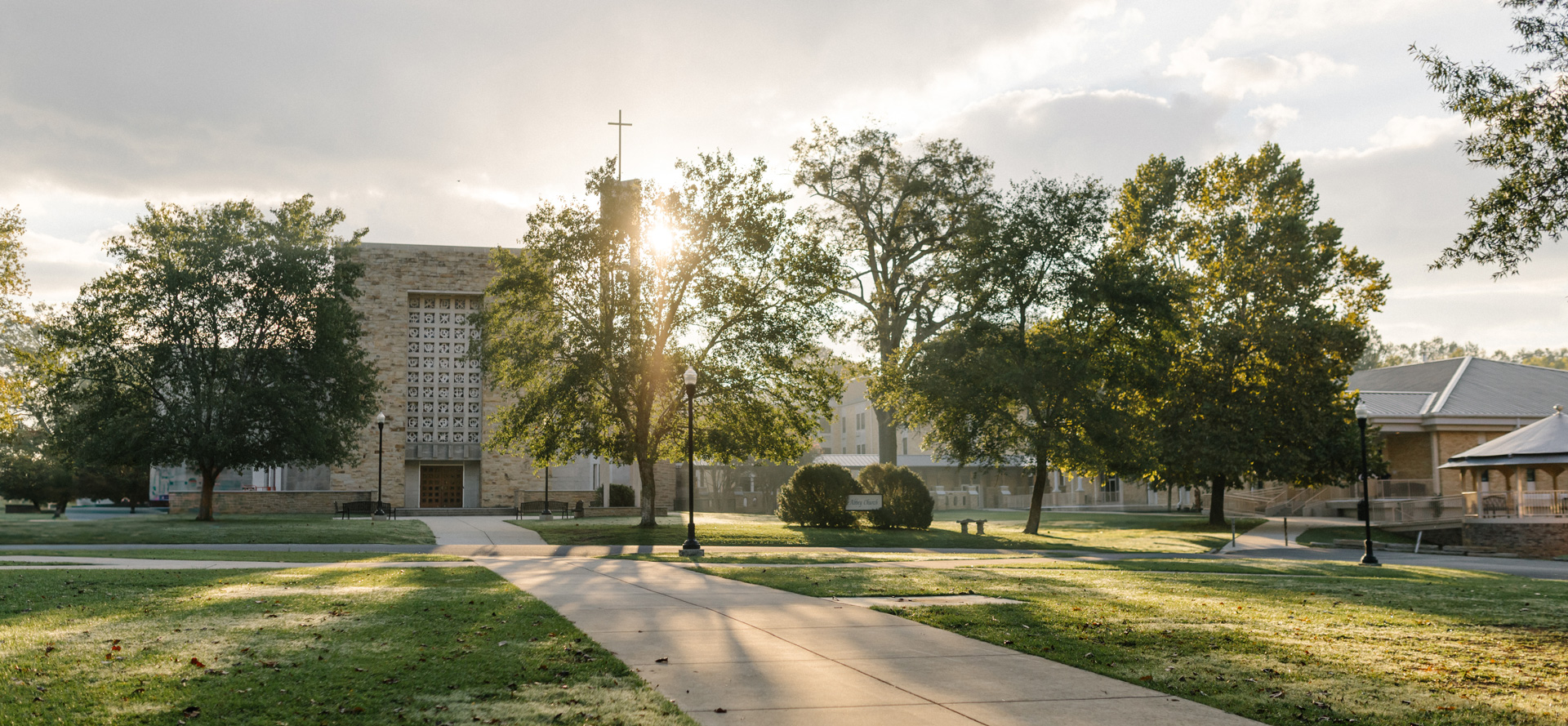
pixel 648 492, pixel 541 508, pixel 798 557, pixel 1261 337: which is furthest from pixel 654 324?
pixel 1261 337

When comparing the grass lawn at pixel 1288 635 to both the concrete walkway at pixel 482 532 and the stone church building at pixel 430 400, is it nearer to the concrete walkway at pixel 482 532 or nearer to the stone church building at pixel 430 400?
the concrete walkway at pixel 482 532

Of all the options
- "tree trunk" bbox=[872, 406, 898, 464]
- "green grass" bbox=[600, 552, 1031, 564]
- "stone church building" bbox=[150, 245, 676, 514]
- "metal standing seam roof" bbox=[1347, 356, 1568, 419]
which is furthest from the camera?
"stone church building" bbox=[150, 245, 676, 514]

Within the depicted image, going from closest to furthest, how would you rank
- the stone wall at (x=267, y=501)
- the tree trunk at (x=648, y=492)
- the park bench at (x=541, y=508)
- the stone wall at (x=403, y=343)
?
the tree trunk at (x=648, y=492)
the park bench at (x=541, y=508)
the stone wall at (x=267, y=501)
the stone wall at (x=403, y=343)

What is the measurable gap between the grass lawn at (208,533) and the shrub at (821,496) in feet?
38.9

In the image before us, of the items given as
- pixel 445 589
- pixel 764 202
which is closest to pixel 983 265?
pixel 764 202

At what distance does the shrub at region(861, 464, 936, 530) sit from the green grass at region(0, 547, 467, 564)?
620 inches

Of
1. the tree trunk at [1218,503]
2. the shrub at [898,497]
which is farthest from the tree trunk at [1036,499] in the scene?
the tree trunk at [1218,503]

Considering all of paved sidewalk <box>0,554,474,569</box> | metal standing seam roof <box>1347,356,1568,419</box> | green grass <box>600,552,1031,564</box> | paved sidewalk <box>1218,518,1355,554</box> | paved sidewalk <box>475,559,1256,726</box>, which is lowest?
paved sidewalk <box>1218,518,1355,554</box>

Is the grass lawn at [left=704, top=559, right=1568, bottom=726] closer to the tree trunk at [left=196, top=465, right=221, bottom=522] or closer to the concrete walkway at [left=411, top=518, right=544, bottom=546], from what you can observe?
the concrete walkway at [left=411, top=518, right=544, bottom=546]

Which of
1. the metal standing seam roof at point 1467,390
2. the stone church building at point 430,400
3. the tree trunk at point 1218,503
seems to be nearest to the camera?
the tree trunk at point 1218,503

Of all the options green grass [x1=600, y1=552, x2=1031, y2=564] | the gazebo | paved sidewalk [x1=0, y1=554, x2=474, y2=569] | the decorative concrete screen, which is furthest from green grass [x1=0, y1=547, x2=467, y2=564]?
the gazebo

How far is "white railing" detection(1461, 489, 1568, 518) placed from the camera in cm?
3281

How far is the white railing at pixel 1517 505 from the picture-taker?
3281 centimetres

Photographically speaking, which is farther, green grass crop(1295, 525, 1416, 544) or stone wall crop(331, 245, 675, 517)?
stone wall crop(331, 245, 675, 517)
